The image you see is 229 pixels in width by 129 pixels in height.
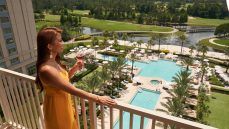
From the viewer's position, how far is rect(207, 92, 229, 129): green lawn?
625 inches

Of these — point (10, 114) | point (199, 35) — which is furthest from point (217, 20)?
point (10, 114)

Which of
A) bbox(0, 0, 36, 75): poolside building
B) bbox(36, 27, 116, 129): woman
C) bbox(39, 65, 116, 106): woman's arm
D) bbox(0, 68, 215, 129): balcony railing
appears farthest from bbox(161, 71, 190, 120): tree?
bbox(39, 65, 116, 106): woman's arm

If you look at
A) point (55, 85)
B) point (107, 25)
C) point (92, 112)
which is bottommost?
point (107, 25)

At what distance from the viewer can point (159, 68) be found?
26422mm

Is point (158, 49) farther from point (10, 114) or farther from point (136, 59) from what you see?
point (10, 114)

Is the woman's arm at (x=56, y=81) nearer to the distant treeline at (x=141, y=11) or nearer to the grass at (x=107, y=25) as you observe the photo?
the grass at (x=107, y=25)

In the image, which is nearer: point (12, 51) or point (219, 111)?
point (12, 51)

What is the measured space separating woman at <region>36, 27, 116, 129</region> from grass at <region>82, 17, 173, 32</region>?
48874 mm

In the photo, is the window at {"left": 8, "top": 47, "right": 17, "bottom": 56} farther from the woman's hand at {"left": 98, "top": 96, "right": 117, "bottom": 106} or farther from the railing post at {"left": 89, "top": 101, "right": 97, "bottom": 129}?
the woman's hand at {"left": 98, "top": 96, "right": 117, "bottom": 106}

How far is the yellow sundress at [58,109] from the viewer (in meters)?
1.99

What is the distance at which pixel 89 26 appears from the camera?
55.2 m

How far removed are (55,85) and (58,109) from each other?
14.4 inches

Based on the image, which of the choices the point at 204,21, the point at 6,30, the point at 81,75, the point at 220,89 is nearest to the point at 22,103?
the point at 6,30

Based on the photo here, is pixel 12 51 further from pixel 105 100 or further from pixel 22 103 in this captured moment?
pixel 105 100
